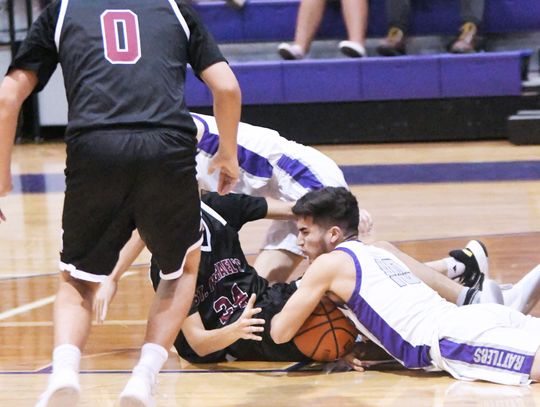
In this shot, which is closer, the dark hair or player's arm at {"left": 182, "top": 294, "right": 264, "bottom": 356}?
player's arm at {"left": 182, "top": 294, "right": 264, "bottom": 356}

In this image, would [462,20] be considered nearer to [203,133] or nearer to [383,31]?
[383,31]

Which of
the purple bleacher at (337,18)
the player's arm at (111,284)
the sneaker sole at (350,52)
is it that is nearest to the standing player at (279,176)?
the player's arm at (111,284)

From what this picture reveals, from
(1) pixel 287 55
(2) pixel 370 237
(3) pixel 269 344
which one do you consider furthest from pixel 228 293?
(1) pixel 287 55

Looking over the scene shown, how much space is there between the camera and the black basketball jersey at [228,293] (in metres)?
4.03

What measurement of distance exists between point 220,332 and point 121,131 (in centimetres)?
96

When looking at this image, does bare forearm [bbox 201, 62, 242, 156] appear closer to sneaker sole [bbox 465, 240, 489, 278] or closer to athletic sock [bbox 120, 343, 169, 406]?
athletic sock [bbox 120, 343, 169, 406]

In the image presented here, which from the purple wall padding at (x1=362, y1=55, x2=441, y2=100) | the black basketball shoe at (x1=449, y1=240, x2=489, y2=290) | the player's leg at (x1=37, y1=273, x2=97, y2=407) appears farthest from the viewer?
the purple wall padding at (x1=362, y1=55, x2=441, y2=100)

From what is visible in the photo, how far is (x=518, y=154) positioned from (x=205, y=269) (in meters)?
5.28

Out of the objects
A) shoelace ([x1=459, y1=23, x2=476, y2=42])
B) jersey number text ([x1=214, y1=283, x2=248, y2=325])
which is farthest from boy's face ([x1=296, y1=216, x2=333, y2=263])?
shoelace ([x1=459, y1=23, x2=476, y2=42])

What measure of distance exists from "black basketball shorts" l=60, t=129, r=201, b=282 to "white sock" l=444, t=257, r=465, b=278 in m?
1.69

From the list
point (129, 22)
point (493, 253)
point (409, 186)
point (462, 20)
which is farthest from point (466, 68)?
point (129, 22)

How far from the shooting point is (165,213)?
3.25m

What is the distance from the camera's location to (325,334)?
3898mm

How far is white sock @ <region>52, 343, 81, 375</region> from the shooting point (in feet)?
10.2
